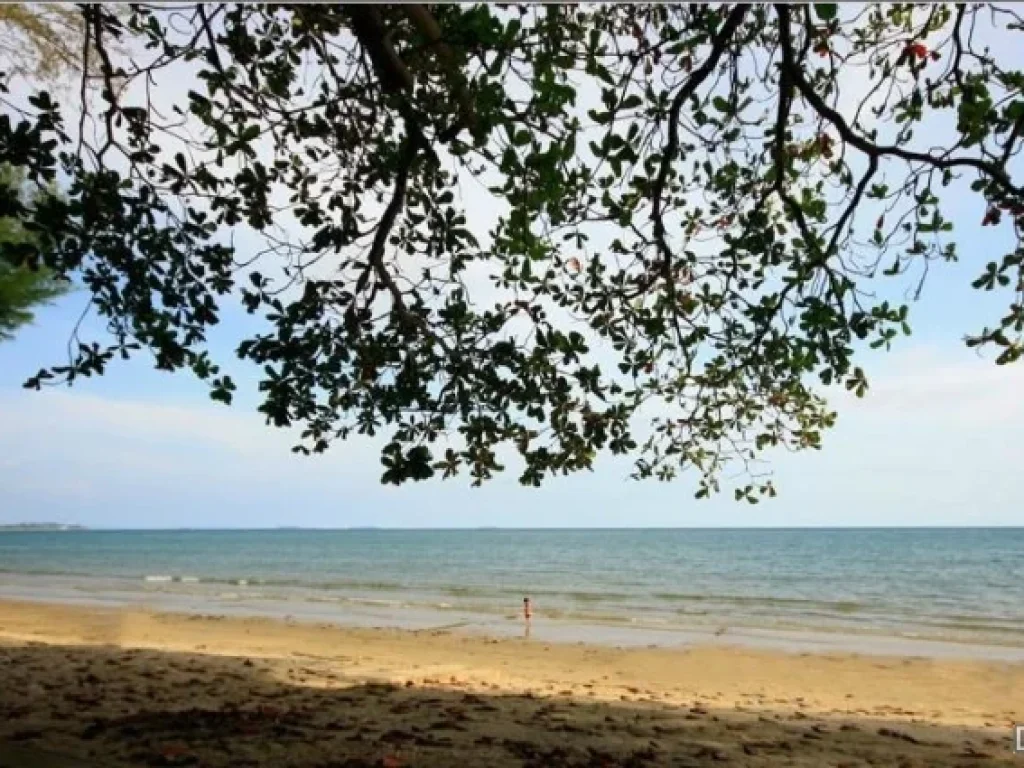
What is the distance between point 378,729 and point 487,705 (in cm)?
178

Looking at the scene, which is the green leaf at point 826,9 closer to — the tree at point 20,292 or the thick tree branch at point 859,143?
the thick tree branch at point 859,143

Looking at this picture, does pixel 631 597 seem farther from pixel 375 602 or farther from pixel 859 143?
pixel 859 143

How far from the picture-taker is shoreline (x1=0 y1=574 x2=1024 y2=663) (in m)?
16.9

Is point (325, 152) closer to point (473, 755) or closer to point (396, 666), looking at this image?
point (473, 755)

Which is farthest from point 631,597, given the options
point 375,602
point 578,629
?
point 578,629

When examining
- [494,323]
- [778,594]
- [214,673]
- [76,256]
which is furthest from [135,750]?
[778,594]

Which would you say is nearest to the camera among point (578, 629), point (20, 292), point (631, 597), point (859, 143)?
point (859, 143)

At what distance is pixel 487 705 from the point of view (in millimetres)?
7484

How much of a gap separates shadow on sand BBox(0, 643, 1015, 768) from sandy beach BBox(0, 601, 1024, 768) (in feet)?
0.08

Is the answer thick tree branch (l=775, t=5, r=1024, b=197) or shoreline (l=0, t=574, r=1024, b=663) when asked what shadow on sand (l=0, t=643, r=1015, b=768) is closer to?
thick tree branch (l=775, t=5, r=1024, b=197)

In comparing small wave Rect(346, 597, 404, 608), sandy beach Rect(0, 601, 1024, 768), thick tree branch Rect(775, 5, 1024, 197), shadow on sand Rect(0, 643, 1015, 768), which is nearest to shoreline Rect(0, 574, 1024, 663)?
small wave Rect(346, 597, 404, 608)

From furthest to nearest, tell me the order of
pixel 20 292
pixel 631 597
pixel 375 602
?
pixel 631 597
pixel 375 602
pixel 20 292

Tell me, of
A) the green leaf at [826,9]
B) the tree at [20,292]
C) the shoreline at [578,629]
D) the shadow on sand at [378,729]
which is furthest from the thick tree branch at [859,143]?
the shoreline at [578,629]

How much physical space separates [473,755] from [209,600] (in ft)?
75.6
